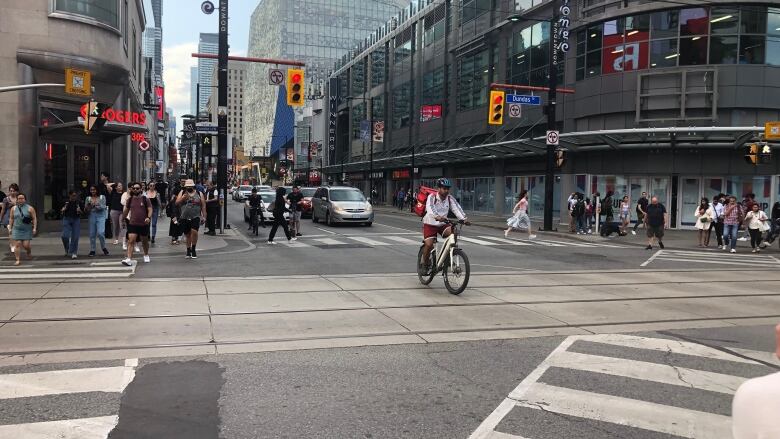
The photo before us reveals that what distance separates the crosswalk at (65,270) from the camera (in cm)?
1095

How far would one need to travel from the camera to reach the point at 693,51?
27172mm

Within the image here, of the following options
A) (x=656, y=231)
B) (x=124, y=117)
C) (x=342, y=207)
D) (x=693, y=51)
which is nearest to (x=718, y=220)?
(x=656, y=231)

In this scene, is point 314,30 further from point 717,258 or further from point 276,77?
point 717,258

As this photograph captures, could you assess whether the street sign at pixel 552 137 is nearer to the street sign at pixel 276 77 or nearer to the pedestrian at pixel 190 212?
the street sign at pixel 276 77

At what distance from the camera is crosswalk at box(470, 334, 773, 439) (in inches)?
169

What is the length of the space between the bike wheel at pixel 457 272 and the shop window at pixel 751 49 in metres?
23.3

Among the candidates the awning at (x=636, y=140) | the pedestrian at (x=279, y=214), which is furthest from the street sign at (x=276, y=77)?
the awning at (x=636, y=140)

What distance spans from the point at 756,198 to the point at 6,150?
29.5m

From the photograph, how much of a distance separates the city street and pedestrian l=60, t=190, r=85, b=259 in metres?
1.19

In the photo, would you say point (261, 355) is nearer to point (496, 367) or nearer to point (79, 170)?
point (496, 367)

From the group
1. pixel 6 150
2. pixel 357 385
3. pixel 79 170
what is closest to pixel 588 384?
pixel 357 385

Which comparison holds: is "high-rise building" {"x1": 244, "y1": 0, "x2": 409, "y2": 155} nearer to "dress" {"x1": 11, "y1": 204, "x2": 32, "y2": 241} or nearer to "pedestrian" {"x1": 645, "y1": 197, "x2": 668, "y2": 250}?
"pedestrian" {"x1": 645, "y1": 197, "x2": 668, "y2": 250}

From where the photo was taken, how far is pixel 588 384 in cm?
→ 523

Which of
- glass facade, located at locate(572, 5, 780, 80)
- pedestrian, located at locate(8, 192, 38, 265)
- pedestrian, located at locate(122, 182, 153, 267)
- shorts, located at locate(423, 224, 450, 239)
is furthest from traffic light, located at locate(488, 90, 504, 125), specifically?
pedestrian, located at locate(8, 192, 38, 265)
